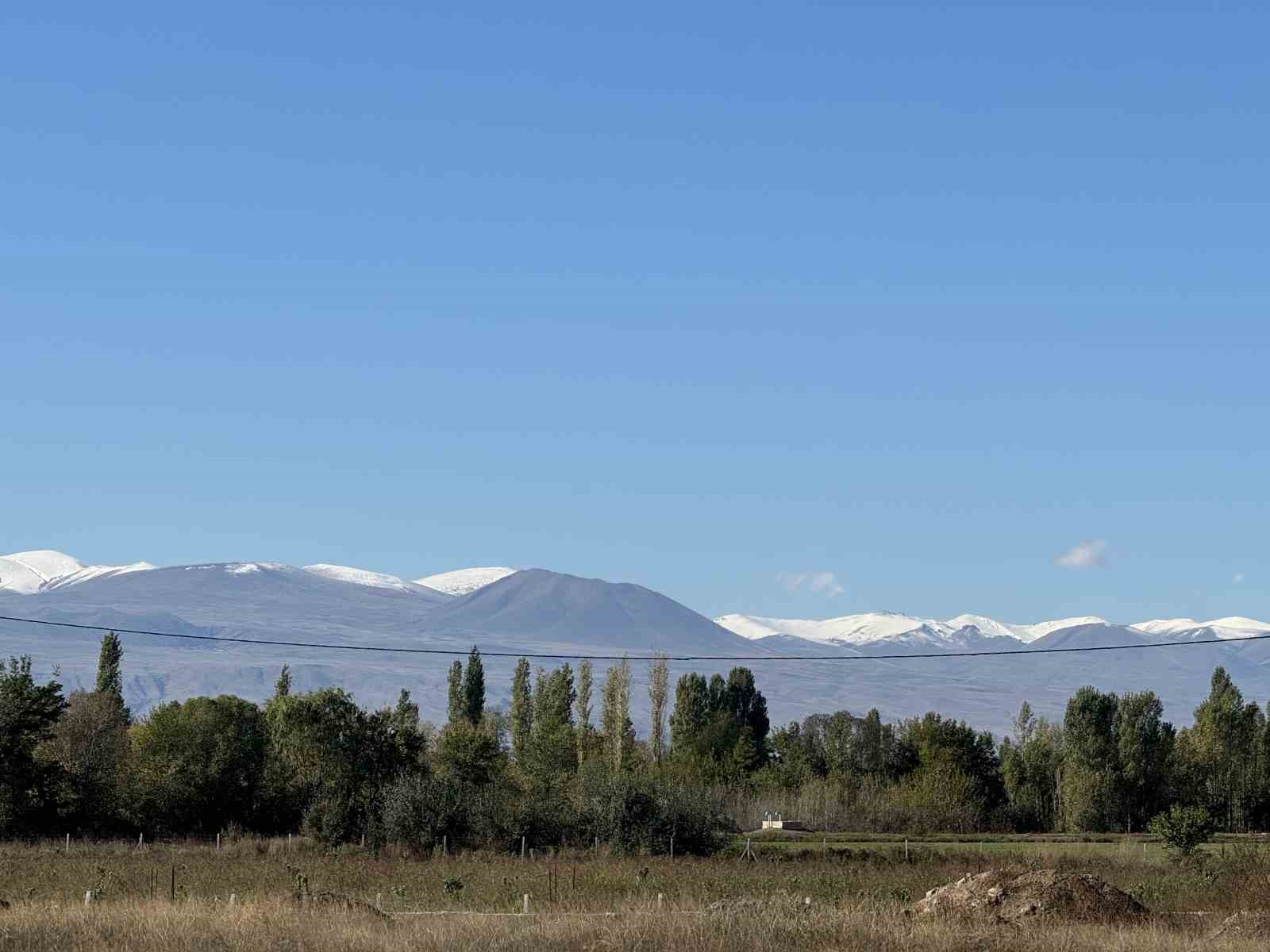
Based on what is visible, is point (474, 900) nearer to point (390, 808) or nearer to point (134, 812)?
point (390, 808)

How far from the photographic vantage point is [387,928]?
103ft

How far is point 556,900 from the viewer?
142ft

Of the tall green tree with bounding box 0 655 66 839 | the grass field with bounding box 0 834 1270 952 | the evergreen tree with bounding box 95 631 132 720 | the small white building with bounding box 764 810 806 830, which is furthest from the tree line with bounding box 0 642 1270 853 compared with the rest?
the grass field with bounding box 0 834 1270 952

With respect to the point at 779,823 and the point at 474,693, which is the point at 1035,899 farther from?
the point at 474,693

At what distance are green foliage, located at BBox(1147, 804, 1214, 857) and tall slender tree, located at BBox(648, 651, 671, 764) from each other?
69417 millimetres

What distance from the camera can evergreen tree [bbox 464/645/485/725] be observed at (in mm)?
149875

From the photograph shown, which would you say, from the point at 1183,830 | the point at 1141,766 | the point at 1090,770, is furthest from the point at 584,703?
the point at 1183,830

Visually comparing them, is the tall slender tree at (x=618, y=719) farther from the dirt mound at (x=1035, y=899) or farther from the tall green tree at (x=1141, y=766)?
the dirt mound at (x=1035, y=899)

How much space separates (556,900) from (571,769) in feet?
229

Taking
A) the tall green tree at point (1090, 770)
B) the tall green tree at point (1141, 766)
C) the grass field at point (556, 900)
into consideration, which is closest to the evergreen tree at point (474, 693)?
the tall green tree at point (1090, 770)

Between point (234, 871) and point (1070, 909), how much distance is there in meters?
29.3

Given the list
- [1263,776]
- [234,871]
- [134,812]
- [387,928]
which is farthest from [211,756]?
[1263,776]

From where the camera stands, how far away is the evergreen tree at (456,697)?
6078 inches

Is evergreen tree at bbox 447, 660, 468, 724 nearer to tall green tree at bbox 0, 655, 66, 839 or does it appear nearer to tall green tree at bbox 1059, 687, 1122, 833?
tall green tree at bbox 1059, 687, 1122, 833
